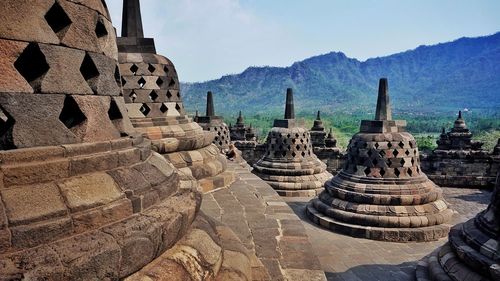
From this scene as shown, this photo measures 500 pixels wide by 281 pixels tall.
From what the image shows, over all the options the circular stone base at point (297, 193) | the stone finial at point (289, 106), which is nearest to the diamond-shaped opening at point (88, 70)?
the circular stone base at point (297, 193)

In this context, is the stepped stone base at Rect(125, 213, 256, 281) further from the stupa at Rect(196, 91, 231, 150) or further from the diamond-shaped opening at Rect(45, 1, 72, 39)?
the stupa at Rect(196, 91, 231, 150)

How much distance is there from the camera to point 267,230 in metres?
4.44

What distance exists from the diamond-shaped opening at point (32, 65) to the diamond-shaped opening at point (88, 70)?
290mm

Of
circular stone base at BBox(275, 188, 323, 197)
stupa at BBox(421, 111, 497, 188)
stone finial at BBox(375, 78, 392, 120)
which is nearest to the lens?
stone finial at BBox(375, 78, 392, 120)

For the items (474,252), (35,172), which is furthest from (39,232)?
(474,252)

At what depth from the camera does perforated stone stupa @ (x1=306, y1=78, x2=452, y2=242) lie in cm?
854

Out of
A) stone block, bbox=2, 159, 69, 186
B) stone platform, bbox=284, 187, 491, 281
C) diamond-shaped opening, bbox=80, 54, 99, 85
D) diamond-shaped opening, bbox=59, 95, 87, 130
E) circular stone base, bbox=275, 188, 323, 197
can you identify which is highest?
diamond-shaped opening, bbox=80, 54, 99, 85

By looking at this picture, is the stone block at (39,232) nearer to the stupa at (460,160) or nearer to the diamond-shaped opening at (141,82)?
the diamond-shaped opening at (141,82)

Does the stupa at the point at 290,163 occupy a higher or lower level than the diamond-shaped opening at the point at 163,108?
lower

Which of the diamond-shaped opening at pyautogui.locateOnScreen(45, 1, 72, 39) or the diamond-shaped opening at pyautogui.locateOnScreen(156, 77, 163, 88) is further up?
the diamond-shaped opening at pyautogui.locateOnScreen(45, 1, 72, 39)

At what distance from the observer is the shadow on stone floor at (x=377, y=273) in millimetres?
6434

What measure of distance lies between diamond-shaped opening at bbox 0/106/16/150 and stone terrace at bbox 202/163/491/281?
1826mm

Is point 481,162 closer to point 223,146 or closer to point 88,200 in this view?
point 223,146

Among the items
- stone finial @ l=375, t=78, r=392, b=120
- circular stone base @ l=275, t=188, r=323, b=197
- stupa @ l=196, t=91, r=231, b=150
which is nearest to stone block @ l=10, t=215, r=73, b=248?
stone finial @ l=375, t=78, r=392, b=120
